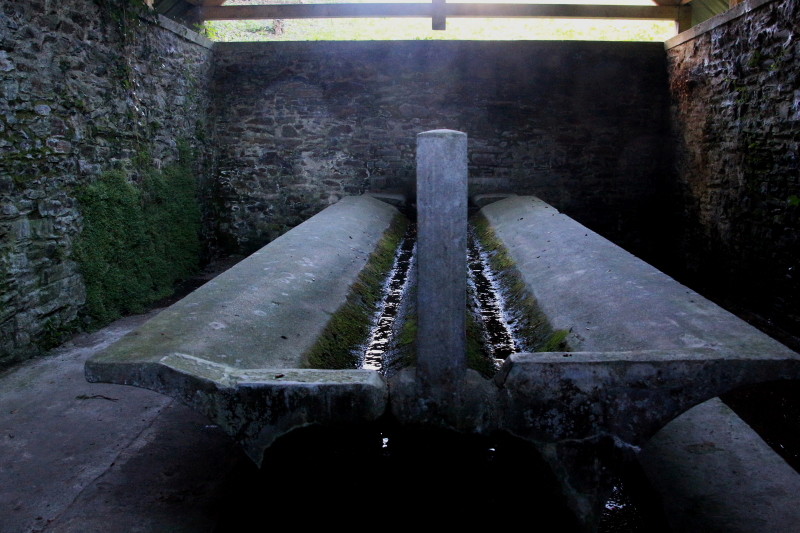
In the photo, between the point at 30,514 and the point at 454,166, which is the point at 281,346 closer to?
the point at 454,166

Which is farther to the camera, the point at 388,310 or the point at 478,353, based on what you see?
the point at 388,310

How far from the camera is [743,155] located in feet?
17.9

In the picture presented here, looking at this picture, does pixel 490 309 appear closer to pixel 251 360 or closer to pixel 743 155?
pixel 251 360

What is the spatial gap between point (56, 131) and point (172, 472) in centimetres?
301

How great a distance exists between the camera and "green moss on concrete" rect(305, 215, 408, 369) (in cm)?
252

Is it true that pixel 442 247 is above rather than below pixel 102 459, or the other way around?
above

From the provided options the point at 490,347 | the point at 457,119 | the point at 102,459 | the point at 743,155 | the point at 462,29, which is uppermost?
the point at 462,29

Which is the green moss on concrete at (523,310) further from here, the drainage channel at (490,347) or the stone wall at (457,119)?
the stone wall at (457,119)

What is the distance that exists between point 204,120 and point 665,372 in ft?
21.2

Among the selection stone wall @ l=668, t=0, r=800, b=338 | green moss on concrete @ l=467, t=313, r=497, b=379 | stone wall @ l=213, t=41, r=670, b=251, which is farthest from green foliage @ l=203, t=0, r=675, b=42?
green moss on concrete @ l=467, t=313, r=497, b=379

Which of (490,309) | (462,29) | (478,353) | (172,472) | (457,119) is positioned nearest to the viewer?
(478,353)

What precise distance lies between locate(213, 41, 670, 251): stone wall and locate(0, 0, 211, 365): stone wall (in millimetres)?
1741

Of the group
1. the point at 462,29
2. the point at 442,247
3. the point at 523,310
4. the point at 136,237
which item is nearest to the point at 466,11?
the point at 136,237

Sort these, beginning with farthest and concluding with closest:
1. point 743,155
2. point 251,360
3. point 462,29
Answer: point 462,29 < point 743,155 < point 251,360
